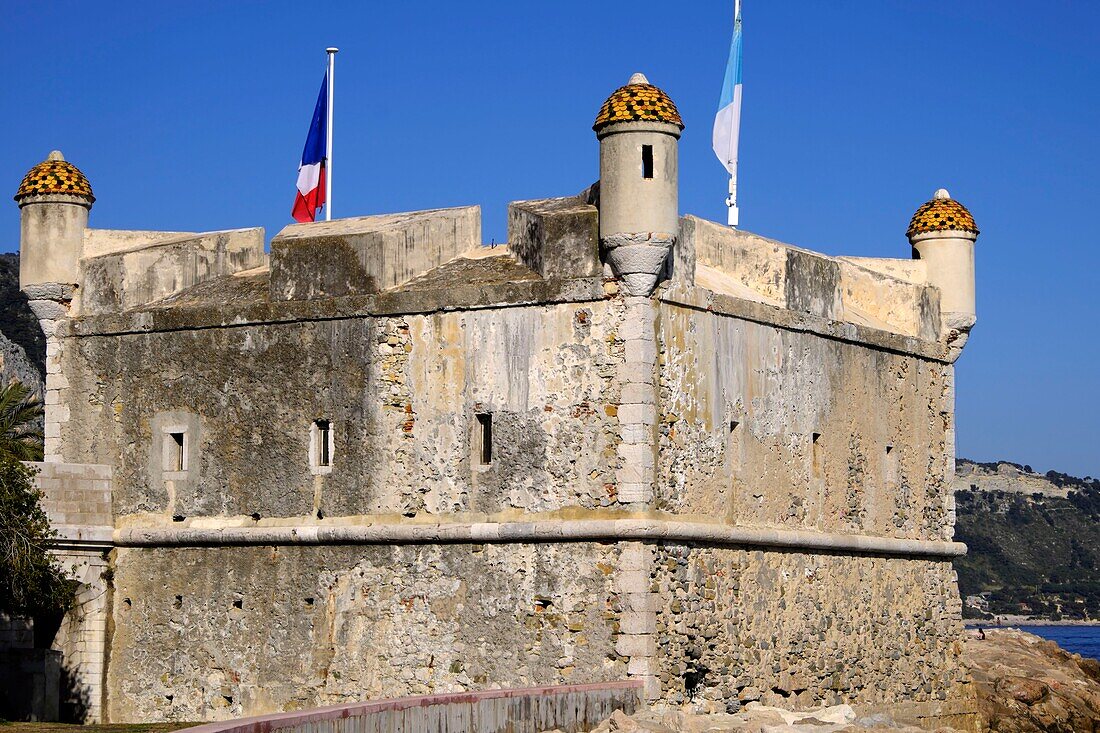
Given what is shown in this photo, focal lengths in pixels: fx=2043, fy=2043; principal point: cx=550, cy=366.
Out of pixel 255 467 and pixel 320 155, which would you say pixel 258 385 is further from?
pixel 320 155

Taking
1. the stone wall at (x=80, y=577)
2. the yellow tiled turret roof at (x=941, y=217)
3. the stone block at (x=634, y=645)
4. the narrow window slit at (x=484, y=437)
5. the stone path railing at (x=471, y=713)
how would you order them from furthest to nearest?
the yellow tiled turret roof at (x=941, y=217) → the stone wall at (x=80, y=577) → the narrow window slit at (x=484, y=437) → the stone block at (x=634, y=645) → the stone path railing at (x=471, y=713)

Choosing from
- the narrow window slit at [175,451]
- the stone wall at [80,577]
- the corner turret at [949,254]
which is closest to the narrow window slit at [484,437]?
the narrow window slit at [175,451]

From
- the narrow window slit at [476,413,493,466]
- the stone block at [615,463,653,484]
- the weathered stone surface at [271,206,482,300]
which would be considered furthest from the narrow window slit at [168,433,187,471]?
the stone block at [615,463,653,484]

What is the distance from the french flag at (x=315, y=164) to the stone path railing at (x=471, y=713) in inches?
310

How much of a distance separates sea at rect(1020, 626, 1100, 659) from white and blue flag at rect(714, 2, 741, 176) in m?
57.5

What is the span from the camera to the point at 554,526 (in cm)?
1944

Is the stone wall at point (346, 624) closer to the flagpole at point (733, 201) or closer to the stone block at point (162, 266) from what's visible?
the stone block at point (162, 266)

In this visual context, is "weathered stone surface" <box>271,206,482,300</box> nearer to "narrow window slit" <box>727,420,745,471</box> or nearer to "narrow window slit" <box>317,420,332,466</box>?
"narrow window slit" <box>317,420,332,466</box>

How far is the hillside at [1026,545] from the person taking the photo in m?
113

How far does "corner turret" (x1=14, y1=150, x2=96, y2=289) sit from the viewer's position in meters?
22.8

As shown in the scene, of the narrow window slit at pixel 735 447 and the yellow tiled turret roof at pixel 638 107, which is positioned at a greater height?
the yellow tiled turret roof at pixel 638 107

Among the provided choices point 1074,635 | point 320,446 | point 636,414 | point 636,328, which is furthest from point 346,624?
point 1074,635

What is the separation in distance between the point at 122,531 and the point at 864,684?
8310 millimetres

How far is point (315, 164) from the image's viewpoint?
2392cm
